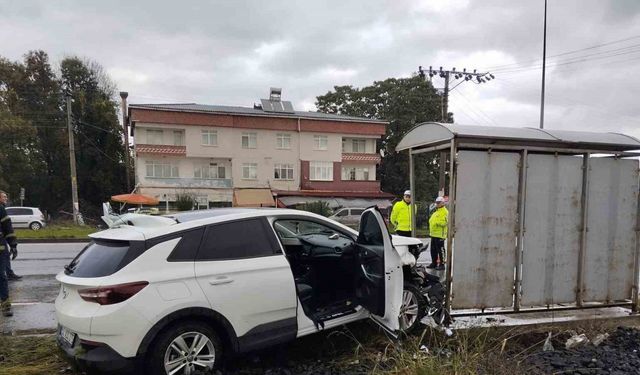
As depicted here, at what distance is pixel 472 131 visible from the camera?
5.67 m

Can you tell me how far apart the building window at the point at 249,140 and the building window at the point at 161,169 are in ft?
21.6

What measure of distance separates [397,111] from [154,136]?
2494 cm

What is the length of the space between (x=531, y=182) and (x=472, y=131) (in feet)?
3.65

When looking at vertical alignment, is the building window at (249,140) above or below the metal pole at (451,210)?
above

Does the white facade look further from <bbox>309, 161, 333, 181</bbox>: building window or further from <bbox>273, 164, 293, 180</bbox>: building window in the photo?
<bbox>309, 161, 333, 181</bbox>: building window

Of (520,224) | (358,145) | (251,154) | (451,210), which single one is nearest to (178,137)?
(251,154)

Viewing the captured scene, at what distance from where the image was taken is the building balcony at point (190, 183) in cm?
3947

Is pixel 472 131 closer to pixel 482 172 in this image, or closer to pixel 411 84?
pixel 482 172

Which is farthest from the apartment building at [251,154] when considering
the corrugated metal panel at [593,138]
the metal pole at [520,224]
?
the metal pole at [520,224]

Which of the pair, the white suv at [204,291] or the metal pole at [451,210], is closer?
the white suv at [204,291]

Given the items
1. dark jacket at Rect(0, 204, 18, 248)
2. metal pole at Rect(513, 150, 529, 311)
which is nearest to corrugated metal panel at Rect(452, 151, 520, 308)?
metal pole at Rect(513, 150, 529, 311)

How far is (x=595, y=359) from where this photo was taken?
4.62 meters

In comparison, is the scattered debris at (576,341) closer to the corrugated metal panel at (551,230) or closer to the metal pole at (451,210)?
the corrugated metal panel at (551,230)

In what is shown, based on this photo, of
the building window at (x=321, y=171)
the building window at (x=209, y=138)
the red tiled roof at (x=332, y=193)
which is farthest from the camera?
the building window at (x=321, y=171)
